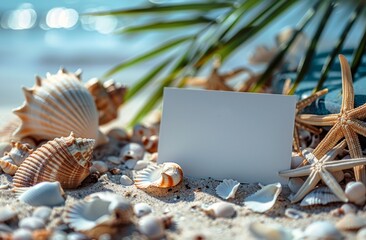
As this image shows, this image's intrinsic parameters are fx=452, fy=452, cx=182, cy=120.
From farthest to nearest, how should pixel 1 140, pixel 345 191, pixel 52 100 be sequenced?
pixel 1 140 → pixel 52 100 → pixel 345 191

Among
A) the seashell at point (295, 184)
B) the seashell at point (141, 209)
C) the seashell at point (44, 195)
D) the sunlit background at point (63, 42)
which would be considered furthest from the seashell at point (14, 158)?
the sunlit background at point (63, 42)

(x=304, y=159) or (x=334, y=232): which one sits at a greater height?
(x=304, y=159)

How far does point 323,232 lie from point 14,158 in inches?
38.9

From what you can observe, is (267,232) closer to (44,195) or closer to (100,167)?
(44,195)

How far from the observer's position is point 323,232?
1011mm

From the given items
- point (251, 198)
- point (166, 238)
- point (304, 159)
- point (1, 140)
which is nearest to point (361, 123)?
point (304, 159)

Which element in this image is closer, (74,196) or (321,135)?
(74,196)

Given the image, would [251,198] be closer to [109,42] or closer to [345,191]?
[345,191]

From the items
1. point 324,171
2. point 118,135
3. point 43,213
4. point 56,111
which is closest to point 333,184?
point 324,171

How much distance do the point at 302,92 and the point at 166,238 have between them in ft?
3.22

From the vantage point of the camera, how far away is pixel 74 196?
4.20ft

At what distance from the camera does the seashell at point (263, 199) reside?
123cm

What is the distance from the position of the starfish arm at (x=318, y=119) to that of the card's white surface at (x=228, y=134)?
0.10 meters

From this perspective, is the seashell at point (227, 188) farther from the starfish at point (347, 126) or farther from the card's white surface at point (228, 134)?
the starfish at point (347, 126)
